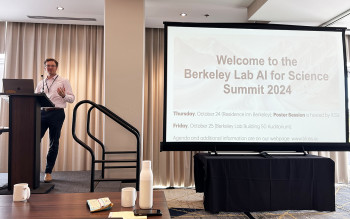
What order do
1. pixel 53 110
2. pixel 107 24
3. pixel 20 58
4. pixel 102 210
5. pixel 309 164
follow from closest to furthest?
pixel 102 210
pixel 309 164
pixel 53 110
pixel 107 24
pixel 20 58

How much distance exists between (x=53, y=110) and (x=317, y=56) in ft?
9.75

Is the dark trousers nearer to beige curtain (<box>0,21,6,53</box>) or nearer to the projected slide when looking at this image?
the projected slide

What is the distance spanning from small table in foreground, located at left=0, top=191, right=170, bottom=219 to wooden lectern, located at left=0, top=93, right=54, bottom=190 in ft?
3.53

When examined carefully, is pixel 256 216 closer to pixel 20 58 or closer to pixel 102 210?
pixel 102 210

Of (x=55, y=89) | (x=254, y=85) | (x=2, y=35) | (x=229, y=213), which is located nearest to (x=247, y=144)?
(x=254, y=85)

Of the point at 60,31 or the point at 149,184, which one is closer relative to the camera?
the point at 149,184

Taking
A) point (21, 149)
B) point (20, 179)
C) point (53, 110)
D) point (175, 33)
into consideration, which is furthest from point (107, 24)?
point (20, 179)

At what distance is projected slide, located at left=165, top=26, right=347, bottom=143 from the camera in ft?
8.98

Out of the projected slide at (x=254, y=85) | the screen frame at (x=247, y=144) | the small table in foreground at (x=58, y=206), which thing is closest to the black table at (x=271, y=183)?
the screen frame at (x=247, y=144)

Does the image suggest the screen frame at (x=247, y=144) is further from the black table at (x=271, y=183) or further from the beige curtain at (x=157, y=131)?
the beige curtain at (x=157, y=131)

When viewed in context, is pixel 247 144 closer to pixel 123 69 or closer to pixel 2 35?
pixel 123 69

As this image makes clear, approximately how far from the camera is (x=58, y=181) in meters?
3.02

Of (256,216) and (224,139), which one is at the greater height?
(224,139)

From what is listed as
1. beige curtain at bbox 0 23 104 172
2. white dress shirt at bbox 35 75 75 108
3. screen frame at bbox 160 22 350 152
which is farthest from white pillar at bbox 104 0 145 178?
beige curtain at bbox 0 23 104 172
